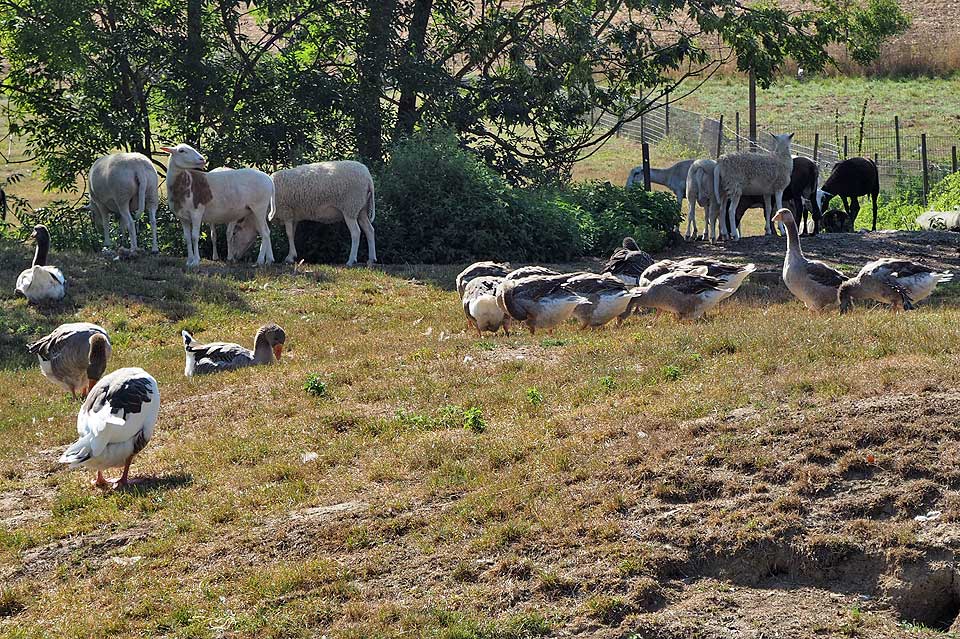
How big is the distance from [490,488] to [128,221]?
46.8 ft

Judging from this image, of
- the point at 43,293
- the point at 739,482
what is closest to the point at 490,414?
the point at 739,482

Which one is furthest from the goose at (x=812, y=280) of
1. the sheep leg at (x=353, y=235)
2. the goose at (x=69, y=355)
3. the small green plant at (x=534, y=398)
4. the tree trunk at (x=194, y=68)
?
the tree trunk at (x=194, y=68)

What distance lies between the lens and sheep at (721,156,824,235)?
25.0 metres

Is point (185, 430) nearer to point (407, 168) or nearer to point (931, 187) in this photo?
point (407, 168)

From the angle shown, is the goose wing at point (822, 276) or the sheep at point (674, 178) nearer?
the goose wing at point (822, 276)

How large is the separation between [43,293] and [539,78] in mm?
11813

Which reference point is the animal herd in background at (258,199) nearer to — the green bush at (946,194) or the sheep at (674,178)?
the sheep at (674,178)

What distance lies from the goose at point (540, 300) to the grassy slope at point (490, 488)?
575mm

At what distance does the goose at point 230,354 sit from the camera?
42.7ft

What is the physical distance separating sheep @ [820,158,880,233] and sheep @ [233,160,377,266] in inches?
460

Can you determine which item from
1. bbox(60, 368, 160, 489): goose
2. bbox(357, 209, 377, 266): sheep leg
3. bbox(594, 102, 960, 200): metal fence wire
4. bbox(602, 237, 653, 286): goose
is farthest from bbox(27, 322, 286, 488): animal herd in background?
bbox(594, 102, 960, 200): metal fence wire

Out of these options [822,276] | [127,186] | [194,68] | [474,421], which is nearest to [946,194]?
[822,276]

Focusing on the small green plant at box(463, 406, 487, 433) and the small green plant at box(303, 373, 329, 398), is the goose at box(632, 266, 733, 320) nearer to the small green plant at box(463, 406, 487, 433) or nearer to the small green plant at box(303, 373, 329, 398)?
the small green plant at box(463, 406, 487, 433)

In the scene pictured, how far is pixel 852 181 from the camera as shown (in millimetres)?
26953
